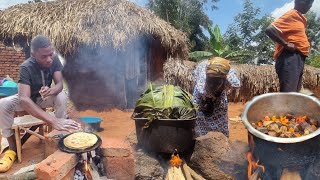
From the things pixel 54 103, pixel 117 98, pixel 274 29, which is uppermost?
pixel 274 29

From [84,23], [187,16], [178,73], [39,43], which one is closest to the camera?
[39,43]

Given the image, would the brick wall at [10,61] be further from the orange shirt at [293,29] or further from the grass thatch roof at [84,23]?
the orange shirt at [293,29]

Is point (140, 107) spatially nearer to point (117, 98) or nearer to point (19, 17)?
point (117, 98)

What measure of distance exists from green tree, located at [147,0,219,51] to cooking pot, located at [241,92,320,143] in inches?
615

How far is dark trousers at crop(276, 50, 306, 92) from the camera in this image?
3.55m

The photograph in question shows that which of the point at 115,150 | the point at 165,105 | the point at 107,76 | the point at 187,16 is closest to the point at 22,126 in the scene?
the point at 115,150

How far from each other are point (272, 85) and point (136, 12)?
5.86 meters

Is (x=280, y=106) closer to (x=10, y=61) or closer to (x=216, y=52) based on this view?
(x=10, y=61)

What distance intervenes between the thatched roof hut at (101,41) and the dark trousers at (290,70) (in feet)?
17.3

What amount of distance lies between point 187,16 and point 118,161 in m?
17.3

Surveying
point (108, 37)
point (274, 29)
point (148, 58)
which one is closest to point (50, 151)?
point (274, 29)

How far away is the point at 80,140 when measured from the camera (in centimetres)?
263

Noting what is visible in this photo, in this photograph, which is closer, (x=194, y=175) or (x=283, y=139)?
(x=283, y=139)

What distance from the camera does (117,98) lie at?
927 cm
